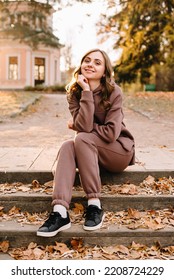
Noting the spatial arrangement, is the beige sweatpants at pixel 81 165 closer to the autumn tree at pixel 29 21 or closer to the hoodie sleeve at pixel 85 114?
the hoodie sleeve at pixel 85 114

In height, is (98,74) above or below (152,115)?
above

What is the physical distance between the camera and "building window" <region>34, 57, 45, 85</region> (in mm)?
31719

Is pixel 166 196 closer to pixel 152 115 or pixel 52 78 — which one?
pixel 152 115

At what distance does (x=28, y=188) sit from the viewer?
382 centimetres

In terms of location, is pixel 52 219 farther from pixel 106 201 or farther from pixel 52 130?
pixel 52 130

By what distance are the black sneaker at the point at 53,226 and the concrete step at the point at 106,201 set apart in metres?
0.43

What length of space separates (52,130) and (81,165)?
497 cm

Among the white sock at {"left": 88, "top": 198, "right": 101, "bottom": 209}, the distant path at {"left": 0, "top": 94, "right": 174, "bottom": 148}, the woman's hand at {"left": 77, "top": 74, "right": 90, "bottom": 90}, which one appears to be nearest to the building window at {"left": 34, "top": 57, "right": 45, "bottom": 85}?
the distant path at {"left": 0, "top": 94, "right": 174, "bottom": 148}

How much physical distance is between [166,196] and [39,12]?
15.4m

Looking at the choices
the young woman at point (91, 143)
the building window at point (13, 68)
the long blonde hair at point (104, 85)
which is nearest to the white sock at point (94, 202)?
the young woman at point (91, 143)

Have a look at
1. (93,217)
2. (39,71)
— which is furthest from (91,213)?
(39,71)

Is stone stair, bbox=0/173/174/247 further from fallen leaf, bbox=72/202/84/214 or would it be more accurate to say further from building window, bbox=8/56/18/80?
building window, bbox=8/56/18/80

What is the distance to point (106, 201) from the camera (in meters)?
3.60
